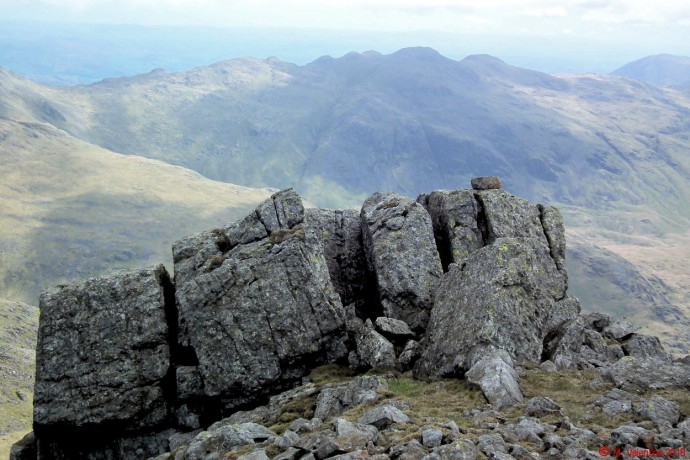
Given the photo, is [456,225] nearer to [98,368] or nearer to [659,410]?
[659,410]

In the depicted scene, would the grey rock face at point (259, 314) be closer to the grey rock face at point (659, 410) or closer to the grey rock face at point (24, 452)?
the grey rock face at point (24, 452)

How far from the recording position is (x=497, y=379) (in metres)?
26.8

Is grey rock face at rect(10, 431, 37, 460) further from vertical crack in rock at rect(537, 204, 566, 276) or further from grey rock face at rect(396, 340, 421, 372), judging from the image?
vertical crack in rock at rect(537, 204, 566, 276)

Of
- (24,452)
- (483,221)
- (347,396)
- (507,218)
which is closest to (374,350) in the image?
(347,396)

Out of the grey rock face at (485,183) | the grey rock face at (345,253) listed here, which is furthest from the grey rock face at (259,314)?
the grey rock face at (485,183)

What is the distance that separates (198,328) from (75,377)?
808 cm

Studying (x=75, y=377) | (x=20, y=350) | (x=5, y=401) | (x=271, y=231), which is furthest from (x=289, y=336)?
(x=20, y=350)

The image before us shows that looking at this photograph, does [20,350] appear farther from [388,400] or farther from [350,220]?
[388,400]

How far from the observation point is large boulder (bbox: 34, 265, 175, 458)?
3400cm

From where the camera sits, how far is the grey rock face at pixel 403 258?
4019 centimetres

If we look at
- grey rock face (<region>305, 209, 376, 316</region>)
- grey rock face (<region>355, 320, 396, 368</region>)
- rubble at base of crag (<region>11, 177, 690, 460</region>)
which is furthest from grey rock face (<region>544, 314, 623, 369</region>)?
grey rock face (<region>305, 209, 376, 316</region>)

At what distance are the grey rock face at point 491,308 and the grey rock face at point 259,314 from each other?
734cm

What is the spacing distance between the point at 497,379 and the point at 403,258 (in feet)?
53.0

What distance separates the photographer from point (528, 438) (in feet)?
68.6
